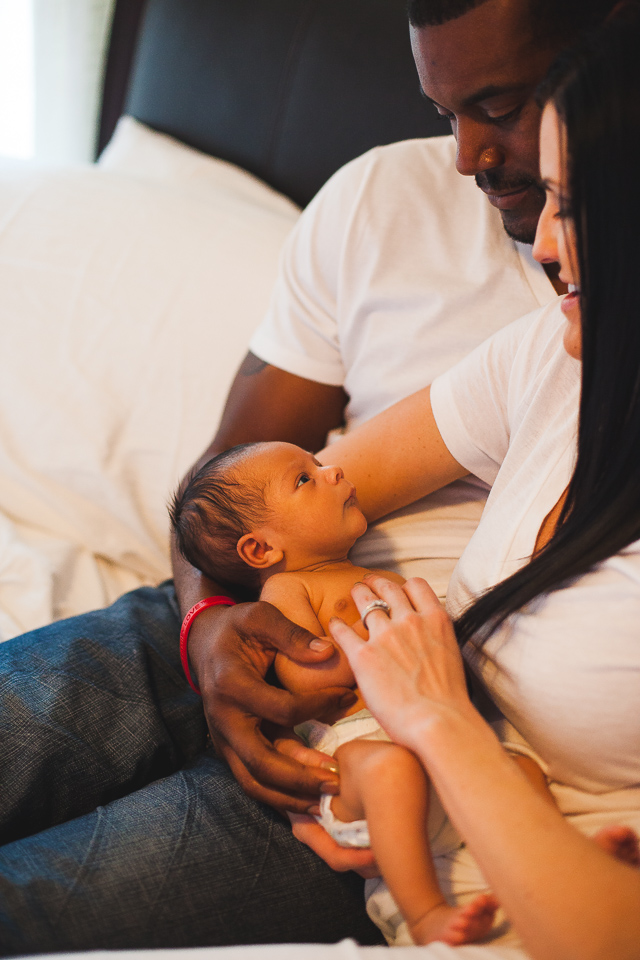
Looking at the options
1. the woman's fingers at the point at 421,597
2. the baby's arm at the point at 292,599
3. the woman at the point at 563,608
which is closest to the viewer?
the woman at the point at 563,608

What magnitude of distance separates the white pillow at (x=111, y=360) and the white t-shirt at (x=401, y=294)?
23 cm

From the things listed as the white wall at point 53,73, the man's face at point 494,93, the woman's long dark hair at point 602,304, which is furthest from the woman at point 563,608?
the white wall at point 53,73

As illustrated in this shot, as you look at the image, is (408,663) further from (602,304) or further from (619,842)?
(602,304)

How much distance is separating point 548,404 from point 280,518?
1.34 feet

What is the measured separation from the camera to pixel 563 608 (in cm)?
82

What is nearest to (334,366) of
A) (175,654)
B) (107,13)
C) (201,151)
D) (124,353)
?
(124,353)

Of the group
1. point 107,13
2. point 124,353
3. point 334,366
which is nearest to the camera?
point 334,366

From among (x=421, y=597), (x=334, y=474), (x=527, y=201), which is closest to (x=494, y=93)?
(x=527, y=201)

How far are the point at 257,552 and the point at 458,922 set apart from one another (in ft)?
1.83

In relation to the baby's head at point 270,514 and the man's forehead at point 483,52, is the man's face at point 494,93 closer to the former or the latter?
the man's forehead at point 483,52

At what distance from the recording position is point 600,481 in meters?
0.82

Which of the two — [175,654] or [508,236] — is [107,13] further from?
[175,654]

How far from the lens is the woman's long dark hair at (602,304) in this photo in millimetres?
714

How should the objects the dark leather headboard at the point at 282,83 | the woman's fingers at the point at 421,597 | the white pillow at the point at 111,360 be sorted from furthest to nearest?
the dark leather headboard at the point at 282,83 → the white pillow at the point at 111,360 → the woman's fingers at the point at 421,597
